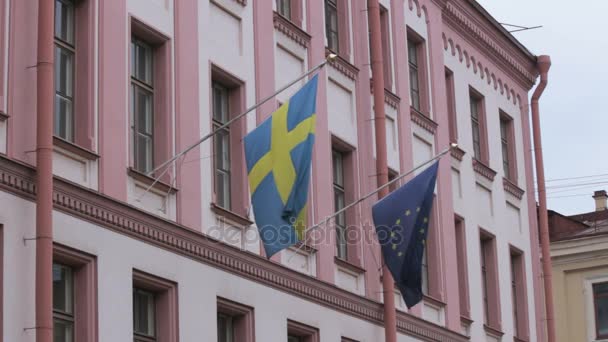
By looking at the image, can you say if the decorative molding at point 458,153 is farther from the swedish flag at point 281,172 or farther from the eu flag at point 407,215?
the swedish flag at point 281,172

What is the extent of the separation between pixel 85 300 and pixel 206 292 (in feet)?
9.98

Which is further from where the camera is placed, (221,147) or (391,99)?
(391,99)

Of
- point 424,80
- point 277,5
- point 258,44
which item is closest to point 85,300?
point 258,44

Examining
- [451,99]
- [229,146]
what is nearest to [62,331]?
[229,146]

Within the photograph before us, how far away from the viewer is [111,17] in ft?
69.5

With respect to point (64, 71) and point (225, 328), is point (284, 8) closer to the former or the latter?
point (225, 328)

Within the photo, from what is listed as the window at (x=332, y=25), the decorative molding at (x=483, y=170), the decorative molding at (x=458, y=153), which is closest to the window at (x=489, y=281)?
the decorative molding at (x=483, y=170)

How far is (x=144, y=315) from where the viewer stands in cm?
2155

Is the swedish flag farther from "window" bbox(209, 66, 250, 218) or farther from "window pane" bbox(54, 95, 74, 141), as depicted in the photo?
"window" bbox(209, 66, 250, 218)

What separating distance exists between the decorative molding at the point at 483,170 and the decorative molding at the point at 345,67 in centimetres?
621

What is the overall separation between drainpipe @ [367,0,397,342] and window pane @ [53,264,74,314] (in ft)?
26.0

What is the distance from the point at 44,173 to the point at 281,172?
3.50 metres

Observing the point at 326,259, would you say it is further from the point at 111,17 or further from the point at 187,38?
the point at 111,17

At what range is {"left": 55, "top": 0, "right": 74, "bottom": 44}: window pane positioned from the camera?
807 inches
